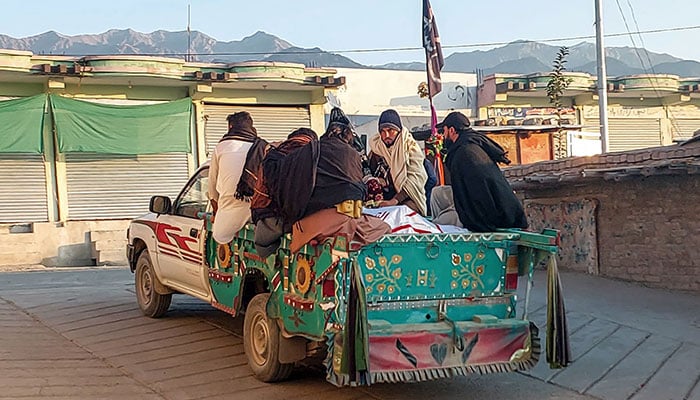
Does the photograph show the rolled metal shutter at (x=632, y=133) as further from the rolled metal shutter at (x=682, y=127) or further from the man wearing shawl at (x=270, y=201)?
the man wearing shawl at (x=270, y=201)

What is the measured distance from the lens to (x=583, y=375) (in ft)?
22.4

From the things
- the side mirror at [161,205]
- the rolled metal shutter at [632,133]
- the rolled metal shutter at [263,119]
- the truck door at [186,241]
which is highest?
the rolled metal shutter at [263,119]

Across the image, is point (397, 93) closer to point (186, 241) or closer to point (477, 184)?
point (186, 241)

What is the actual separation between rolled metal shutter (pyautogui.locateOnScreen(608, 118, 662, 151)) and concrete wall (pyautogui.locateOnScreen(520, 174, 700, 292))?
13.9 meters

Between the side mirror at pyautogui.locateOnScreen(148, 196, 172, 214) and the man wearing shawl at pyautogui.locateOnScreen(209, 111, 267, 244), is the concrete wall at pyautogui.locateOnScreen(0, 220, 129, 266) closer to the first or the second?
the side mirror at pyautogui.locateOnScreen(148, 196, 172, 214)

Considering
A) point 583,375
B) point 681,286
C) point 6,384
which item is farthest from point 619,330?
point 6,384

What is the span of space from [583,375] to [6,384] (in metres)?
4.63

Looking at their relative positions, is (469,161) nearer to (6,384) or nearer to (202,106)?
(6,384)

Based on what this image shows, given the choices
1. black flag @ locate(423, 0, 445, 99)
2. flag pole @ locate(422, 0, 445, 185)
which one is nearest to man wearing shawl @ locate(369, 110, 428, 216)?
flag pole @ locate(422, 0, 445, 185)

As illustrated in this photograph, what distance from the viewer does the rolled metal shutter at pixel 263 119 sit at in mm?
20016

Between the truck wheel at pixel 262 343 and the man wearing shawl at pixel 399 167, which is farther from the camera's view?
the man wearing shawl at pixel 399 167

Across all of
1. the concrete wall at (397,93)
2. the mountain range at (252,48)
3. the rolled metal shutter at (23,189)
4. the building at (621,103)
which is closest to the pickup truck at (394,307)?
the rolled metal shutter at (23,189)

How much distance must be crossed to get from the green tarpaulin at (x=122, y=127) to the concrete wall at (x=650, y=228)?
10218 mm

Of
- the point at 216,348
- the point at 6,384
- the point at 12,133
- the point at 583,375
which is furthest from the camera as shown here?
the point at 12,133
